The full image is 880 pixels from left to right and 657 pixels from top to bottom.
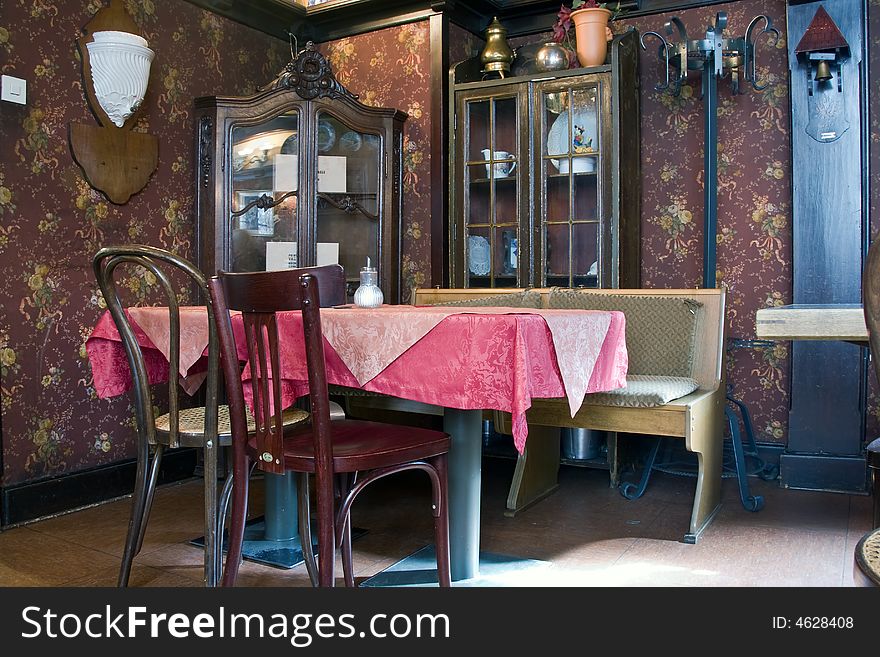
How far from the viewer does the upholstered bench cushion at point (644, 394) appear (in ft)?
9.34

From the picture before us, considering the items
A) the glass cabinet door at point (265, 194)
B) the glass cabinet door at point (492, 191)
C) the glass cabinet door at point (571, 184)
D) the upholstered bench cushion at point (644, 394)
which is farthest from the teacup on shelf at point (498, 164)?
the upholstered bench cushion at point (644, 394)

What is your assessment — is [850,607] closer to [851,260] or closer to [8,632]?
[8,632]

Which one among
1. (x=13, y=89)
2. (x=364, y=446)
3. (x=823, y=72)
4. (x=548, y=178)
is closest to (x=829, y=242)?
(x=823, y=72)

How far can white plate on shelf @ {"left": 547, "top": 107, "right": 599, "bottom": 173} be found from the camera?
3.83 meters

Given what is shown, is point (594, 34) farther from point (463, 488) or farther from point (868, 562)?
point (868, 562)

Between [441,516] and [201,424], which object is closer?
[441,516]

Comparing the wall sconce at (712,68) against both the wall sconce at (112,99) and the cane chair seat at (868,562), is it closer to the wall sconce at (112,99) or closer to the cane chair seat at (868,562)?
the wall sconce at (112,99)

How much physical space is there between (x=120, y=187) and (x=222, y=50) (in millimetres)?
1004

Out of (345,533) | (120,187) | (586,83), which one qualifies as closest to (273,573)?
(345,533)

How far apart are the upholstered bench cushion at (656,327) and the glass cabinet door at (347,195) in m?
1.19

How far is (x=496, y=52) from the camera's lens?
13.8 ft

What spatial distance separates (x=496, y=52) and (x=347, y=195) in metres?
1.06

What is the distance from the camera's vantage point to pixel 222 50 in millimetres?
4070

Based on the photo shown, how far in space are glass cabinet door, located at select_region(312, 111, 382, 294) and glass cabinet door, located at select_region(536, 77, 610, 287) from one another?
2.75 ft
